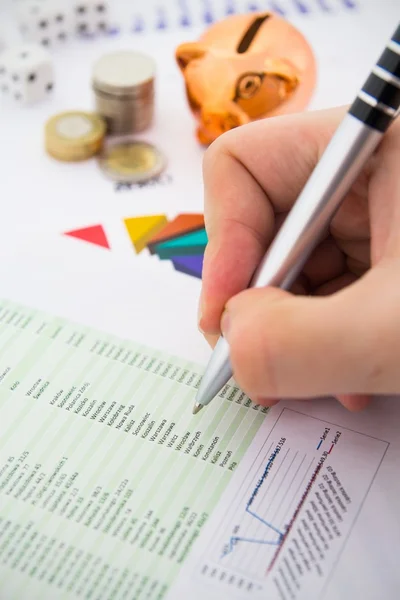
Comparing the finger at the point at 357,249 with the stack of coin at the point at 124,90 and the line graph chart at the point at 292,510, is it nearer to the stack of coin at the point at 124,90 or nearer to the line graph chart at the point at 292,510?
the line graph chart at the point at 292,510

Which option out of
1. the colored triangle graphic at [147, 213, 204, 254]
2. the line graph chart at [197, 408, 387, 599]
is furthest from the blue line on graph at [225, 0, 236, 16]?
the line graph chart at [197, 408, 387, 599]

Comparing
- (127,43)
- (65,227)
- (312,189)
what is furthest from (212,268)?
(127,43)

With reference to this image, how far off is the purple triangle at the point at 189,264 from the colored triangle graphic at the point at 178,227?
0.02 meters

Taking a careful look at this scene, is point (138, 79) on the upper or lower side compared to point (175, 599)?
upper

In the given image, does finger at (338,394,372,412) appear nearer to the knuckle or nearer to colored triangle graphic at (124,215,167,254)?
the knuckle

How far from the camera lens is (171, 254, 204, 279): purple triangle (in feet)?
1.92

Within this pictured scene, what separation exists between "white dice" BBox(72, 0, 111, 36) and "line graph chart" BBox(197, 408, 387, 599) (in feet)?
1.69

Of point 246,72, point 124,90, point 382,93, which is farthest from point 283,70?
point 382,93

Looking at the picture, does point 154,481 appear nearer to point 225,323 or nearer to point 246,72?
point 225,323

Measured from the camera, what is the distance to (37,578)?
403 millimetres

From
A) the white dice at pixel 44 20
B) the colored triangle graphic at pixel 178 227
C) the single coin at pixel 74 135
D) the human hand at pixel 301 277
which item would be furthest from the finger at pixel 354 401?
the white dice at pixel 44 20

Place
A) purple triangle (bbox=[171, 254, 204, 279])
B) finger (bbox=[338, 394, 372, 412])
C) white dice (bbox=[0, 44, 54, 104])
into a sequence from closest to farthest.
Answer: finger (bbox=[338, 394, 372, 412]) → purple triangle (bbox=[171, 254, 204, 279]) → white dice (bbox=[0, 44, 54, 104])

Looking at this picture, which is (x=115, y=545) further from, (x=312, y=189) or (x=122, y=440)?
(x=312, y=189)

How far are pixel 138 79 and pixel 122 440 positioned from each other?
36cm
